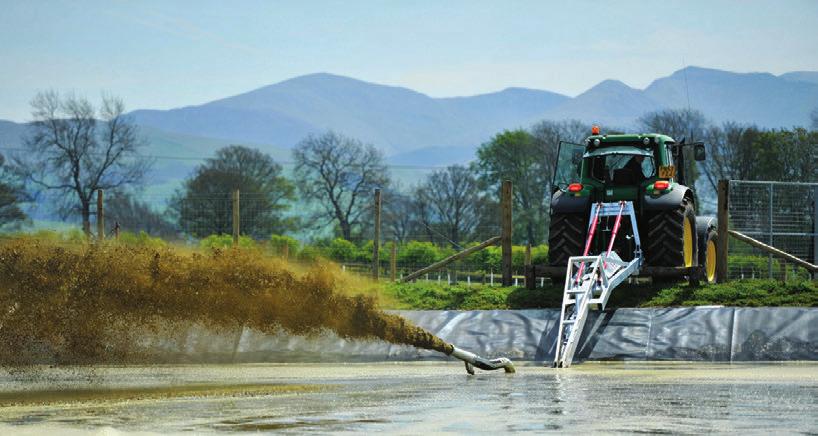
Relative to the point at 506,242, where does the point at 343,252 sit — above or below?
below

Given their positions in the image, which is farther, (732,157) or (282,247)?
(732,157)

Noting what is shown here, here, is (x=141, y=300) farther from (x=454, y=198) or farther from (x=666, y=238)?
(x=454, y=198)

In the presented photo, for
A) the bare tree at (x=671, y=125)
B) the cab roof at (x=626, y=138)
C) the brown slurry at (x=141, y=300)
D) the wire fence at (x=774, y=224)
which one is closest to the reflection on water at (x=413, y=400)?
the brown slurry at (x=141, y=300)

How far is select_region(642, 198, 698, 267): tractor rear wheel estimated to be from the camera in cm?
2123

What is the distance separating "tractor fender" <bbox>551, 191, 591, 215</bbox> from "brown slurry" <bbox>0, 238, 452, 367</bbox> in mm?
6803

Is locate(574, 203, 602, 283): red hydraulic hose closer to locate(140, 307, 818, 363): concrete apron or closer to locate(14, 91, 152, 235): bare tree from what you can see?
locate(140, 307, 818, 363): concrete apron

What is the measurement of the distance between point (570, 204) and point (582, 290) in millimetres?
4035

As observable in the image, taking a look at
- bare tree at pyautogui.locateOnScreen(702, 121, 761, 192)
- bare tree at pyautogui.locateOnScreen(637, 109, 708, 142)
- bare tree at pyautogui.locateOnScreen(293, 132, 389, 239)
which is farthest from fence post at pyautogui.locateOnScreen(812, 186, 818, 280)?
bare tree at pyautogui.locateOnScreen(293, 132, 389, 239)

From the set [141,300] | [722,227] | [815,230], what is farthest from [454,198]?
[141,300]

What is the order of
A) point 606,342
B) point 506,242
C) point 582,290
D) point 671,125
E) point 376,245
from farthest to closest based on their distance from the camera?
point 671,125 < point 376,245 < point 506,242 < point 606,342 < point 582,290

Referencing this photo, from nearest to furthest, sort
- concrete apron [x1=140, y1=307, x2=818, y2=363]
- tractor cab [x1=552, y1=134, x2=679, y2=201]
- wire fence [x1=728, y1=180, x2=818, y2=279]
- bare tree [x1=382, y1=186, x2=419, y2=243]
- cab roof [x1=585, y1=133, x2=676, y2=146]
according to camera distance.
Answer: concrete apron [x1=140, y1=307, x2=818, y2=363]
tractor cab [x1=552, y1=134, x2=679, y2=201]
cab roof [x1=585, y1=133, x2=676, y2=146]
wire fence [x1=728, y1=180, x2=818, y2=279]
bare tree [x1=382, y1=186, x2=419, y2=243]

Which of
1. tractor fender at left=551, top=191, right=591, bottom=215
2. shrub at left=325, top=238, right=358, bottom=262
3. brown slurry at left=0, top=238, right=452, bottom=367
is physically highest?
tractor fender at left=551, top=191, right=591, bottom=215

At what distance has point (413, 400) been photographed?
39.5ft

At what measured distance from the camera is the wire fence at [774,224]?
2930 cm
